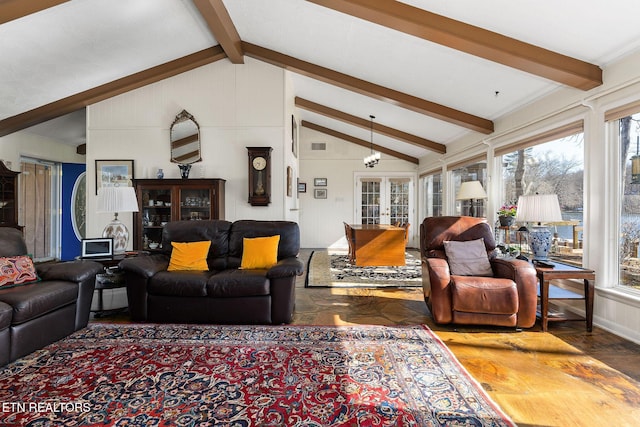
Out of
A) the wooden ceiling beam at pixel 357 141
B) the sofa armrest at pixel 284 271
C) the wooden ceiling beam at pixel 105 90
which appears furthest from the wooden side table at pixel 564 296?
the wooden ceiling beam at pixel 357 141

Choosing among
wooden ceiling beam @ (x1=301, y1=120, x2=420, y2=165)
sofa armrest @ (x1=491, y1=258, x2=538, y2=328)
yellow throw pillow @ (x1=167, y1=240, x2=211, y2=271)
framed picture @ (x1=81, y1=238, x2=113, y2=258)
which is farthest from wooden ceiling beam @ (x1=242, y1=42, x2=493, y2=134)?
wooden ceiling beam @ (x1=301, y1=120, x2=420, y2=165)

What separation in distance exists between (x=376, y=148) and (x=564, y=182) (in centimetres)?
558

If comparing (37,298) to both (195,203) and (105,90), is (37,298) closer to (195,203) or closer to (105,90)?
(195,203)

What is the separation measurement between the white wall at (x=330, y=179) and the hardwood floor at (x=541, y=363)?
529 cm

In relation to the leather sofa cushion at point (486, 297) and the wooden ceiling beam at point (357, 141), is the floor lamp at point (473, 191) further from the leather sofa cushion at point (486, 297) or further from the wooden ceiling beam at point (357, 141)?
the wooden ceiling beam at point (357, 141)

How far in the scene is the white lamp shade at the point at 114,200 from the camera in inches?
142

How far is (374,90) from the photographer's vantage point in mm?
5191

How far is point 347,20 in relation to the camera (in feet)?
12.4

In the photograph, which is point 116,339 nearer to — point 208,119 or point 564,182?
point 208,119

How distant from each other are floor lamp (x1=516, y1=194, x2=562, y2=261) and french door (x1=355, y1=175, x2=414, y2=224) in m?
5.68

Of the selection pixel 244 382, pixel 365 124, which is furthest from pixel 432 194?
pixel 244 382

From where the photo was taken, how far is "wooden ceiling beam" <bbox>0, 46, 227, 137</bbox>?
511cm

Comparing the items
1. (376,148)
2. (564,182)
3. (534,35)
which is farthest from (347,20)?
(376,148)

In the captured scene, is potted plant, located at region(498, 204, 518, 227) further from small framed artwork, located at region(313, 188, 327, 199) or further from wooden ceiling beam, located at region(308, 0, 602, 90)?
small framed artwork, located at region(313, 188, 327, 199)
